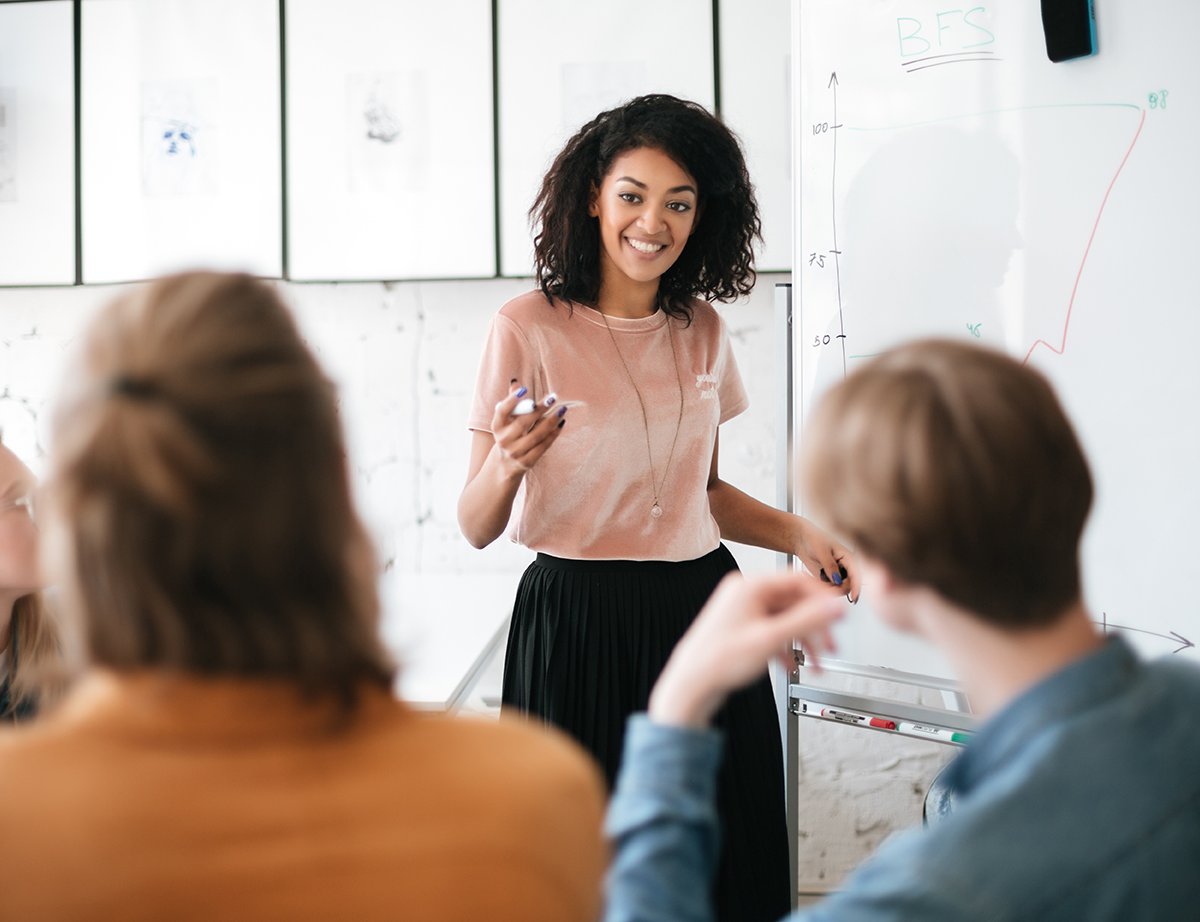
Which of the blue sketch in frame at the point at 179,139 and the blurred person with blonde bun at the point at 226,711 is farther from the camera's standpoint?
the blue sketch in frame at the point at 179,139

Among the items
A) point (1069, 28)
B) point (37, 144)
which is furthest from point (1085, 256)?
point (37, 144)

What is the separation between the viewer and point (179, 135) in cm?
245

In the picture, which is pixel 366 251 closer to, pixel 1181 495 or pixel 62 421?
pixel 1181 495

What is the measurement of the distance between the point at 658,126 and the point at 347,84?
3.91ft

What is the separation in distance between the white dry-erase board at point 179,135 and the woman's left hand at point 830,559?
1.50 metres

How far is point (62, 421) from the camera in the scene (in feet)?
1.78

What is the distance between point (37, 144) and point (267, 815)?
8.15ft

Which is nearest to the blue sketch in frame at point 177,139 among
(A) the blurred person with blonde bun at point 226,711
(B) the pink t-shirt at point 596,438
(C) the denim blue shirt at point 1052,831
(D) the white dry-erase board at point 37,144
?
(D) the white dry-erase board at point 37,144

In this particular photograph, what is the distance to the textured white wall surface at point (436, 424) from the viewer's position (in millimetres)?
2369

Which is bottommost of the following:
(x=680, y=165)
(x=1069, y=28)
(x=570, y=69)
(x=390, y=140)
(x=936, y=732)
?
(x=936, y=732)

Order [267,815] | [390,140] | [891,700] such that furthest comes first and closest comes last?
[390,140] → [891,700] → [267,815]

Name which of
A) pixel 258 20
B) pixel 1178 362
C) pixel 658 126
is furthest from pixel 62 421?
pixel 258 20

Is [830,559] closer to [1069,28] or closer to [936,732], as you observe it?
[936,732]

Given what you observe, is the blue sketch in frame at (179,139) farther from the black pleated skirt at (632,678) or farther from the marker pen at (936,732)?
the marker pen at (936,732)
